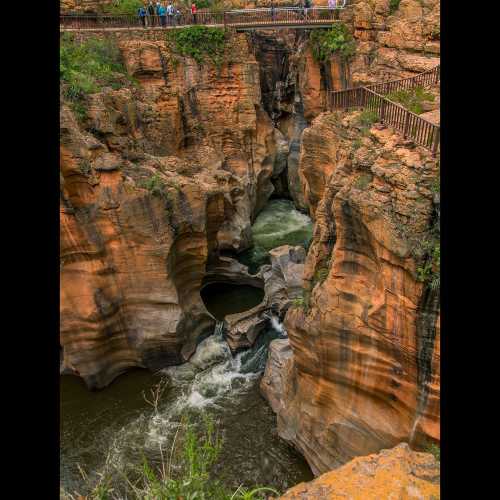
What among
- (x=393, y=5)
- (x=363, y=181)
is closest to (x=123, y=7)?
(x=393, y=5)

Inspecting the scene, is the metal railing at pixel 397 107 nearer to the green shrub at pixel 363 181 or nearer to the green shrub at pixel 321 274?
the green shrub at pixel 363 181

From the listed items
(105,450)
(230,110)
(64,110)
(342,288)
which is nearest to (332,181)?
(342,288)

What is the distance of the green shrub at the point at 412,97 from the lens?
402 inches

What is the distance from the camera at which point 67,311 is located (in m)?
13.3

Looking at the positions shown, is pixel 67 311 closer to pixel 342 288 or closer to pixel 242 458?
pixel 242 458

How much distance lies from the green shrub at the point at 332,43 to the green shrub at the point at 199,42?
13.6ft

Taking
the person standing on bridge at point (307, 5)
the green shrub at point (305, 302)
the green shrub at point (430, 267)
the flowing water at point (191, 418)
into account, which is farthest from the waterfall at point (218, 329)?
the person standing on bridge at point (307, 5)

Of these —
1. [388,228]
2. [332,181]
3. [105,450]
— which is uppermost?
[332,181]

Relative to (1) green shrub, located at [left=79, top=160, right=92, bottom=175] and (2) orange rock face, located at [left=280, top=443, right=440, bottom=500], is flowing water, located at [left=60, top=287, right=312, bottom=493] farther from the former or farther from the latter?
(2) orange rock face, located at [left=280, top=443, right=440, bottom=500]

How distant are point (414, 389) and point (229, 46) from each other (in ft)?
59.0

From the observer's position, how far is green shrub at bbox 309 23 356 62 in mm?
18641

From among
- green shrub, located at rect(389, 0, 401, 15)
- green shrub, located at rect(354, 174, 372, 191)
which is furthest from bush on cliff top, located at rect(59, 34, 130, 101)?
green shrub, located at rect(389, 0, 401, 15)

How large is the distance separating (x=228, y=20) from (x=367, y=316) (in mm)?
17697

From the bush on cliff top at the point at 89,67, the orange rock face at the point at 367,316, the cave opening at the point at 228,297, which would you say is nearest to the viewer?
the orange rock face at the point at 367,316
